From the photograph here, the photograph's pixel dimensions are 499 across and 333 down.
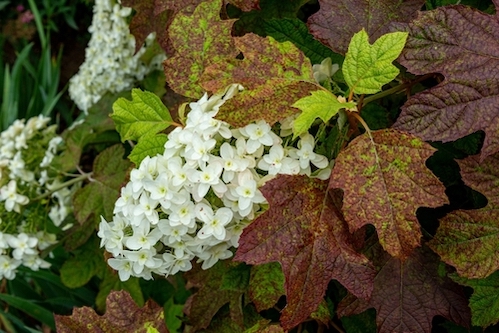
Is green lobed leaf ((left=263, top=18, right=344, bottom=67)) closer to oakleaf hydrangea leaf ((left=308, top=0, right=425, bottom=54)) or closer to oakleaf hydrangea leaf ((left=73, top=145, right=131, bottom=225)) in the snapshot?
oakleaf hydrangea leaf ((left=308, top=0, right=425, bottom=54))

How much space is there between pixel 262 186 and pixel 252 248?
106 mm

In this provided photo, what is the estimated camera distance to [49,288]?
7.97ft

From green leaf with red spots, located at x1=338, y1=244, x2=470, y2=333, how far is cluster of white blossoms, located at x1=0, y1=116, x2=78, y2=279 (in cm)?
108

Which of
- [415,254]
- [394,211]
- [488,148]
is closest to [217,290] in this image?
[415,254]

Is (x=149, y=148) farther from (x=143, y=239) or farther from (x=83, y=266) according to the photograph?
(x=83, y=266)

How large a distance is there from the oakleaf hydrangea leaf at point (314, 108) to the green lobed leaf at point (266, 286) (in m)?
0.35

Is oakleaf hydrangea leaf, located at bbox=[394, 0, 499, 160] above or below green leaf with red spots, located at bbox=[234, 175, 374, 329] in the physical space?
above

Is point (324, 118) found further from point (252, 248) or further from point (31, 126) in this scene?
point (31, 126)

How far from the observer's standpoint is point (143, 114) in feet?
3.93

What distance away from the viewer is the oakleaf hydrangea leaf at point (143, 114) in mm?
1187

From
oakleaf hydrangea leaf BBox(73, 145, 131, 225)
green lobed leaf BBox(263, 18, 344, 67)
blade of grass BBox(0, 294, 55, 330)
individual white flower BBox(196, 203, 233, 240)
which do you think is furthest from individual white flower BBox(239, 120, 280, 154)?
blade of grass BBox(0, 294, 55, 330)

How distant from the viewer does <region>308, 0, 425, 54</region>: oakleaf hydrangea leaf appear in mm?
1148

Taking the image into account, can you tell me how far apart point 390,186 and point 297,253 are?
191mm

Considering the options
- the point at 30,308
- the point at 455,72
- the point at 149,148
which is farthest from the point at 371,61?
the point at 30,308
